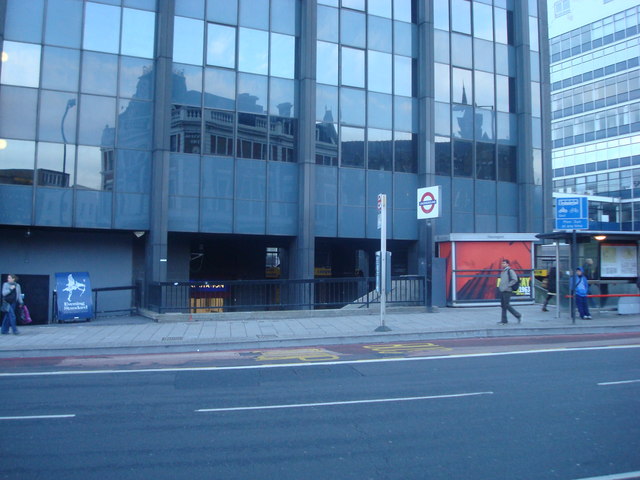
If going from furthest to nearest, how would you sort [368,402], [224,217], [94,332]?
[224,217]
[94,332]
[368,402]

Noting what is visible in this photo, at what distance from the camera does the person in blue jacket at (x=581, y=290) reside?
17.0 m

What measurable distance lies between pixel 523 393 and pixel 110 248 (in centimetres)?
1834

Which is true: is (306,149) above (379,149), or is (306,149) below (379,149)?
below

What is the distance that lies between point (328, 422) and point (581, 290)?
1286cm

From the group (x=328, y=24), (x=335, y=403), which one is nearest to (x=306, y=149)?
(x=328, y=24)

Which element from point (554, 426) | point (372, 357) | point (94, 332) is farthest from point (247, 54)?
point (554, 426)

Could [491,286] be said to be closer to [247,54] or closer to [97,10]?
[247,54]

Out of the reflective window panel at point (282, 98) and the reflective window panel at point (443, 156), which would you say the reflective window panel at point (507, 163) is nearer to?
the reflective window panel at point (443, 156)

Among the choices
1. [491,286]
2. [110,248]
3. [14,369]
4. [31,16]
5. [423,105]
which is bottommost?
[14,369]

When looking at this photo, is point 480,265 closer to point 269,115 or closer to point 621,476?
point 269,115

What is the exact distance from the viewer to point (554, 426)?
21.5 feet

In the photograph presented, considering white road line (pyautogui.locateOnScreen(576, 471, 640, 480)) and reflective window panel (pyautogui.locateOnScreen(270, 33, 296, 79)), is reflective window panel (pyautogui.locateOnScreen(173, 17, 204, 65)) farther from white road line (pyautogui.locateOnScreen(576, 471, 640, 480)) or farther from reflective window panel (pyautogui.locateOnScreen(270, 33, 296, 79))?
white road line (pyautogui.locateOnScreen(576, 471, 640, 480))

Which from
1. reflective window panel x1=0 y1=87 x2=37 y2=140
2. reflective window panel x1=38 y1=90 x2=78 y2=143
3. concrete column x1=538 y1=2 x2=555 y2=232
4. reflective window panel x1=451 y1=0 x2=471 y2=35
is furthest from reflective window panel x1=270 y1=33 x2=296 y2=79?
concrete column x1=538 y1=2 x2=555 y2=232

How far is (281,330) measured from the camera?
49.6 ft
